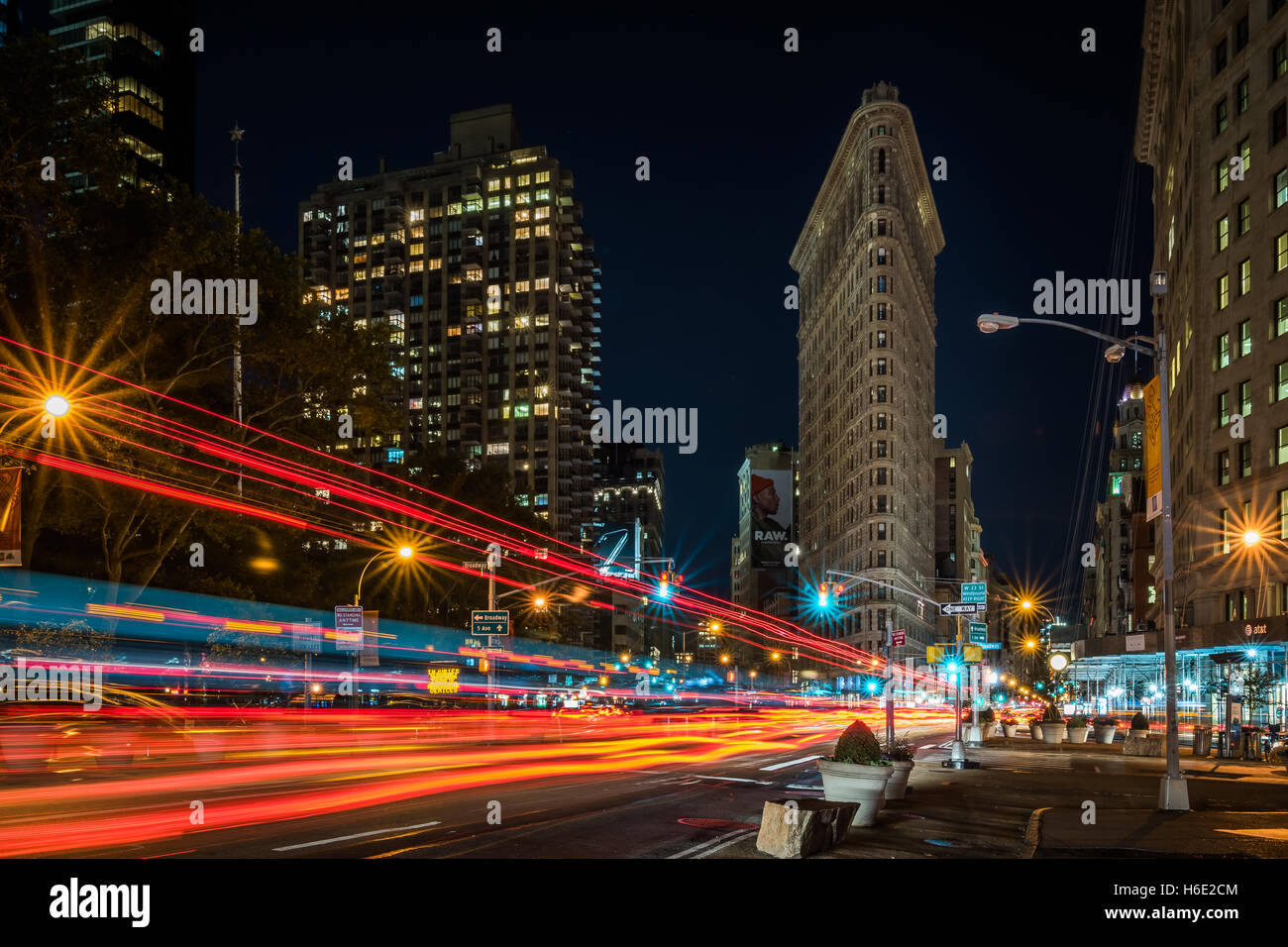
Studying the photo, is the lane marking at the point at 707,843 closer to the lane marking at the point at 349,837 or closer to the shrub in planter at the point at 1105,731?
the lane marking at the point at 349,837

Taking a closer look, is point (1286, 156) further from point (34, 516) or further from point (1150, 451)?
point (34, 516)

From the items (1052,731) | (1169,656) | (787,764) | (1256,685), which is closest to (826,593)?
(787,764)

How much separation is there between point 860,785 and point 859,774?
18 cm

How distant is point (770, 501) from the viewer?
18012 cm

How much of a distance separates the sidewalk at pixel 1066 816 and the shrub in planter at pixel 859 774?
38cm

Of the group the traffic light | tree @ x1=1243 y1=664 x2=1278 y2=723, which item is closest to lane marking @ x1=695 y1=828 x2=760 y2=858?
the traffic light

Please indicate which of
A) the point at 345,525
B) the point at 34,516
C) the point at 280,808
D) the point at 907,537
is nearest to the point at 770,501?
the point at 907,537

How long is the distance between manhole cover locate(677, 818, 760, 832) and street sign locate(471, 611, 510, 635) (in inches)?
985

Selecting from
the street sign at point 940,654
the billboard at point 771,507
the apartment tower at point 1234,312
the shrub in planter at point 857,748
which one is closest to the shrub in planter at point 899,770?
the shrub in planter at point 857,748

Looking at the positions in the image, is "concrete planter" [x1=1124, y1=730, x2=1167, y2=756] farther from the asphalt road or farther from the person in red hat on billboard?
the person in red hat on billboard

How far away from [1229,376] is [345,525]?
46.5 meters

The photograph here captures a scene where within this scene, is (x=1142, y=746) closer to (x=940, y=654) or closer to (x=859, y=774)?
(x=940, y=654)

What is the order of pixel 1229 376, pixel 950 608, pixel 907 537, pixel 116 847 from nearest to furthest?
pixel 116 847 < pixel 950 608 < pixel 1229 376 < pixel 907 537

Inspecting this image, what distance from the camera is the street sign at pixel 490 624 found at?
4181 cm
